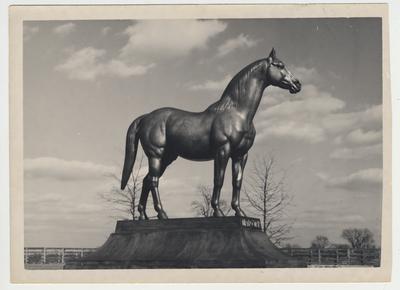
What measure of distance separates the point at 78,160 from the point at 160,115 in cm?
113

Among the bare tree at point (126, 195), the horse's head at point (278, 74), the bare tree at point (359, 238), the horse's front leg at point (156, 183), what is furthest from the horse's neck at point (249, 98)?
the bare tree at point (359, 238)

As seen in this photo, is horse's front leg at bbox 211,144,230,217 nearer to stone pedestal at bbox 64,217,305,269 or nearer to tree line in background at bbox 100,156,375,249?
stone pedestal at bbox 64,217,305,269

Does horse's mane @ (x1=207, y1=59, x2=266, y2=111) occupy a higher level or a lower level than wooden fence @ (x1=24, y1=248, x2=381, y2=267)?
higher

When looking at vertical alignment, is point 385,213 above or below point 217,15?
below

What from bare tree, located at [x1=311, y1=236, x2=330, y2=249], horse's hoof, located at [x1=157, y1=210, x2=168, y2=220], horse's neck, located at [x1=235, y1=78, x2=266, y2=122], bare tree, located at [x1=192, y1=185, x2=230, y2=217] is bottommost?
bare tree, located at [x1=311, y1=236, x2=330, y2=249]

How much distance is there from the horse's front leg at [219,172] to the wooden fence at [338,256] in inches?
42.6

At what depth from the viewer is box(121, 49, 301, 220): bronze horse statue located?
1056cm

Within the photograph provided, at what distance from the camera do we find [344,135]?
37.0 ft

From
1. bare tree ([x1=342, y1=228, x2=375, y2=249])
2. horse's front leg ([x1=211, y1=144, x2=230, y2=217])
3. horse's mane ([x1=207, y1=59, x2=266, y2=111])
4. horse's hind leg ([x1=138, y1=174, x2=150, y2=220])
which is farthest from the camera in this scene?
bare tree ([x1=342, y1=228, x2=375, y2=249])

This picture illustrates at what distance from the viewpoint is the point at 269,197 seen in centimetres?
1152

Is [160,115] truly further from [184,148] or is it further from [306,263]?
[306,263]

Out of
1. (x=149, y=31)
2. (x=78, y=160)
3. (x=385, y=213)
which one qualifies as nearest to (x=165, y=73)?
(x=149, y=31)

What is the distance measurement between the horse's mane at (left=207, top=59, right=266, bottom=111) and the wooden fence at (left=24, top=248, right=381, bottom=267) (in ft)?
5.66

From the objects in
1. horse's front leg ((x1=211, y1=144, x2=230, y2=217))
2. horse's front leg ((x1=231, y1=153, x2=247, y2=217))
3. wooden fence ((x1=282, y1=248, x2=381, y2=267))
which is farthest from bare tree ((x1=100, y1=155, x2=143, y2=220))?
wooden fence ((x1=282, y1=248, x2=381, y2=267))
